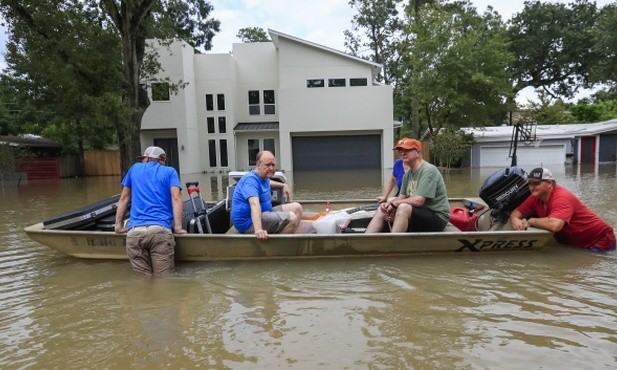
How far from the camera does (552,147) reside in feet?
101

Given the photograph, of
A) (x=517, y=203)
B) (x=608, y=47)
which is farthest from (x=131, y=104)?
(x=608, y=47)

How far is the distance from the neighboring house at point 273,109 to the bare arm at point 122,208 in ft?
65.7

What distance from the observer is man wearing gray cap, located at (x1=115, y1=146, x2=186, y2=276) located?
188 inches

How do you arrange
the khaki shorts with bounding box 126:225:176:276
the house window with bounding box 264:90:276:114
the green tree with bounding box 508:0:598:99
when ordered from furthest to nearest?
the green tree with bounding box 508:0:598:99, the house window with bounding box 264:90:276:114, the khaki shorts with bounding box 126:225:176:276

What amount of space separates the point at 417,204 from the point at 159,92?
21189mm

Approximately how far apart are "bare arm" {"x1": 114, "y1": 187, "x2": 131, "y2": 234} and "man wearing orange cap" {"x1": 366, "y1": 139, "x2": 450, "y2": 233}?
282 cm

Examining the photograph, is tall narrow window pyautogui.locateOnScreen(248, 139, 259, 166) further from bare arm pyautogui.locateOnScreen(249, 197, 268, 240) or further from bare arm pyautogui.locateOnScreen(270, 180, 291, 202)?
bare arm pyautogui.locateOnScreen(249, 197, 268, 240)

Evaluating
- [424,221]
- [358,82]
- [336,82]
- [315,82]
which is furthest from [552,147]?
[424,221]

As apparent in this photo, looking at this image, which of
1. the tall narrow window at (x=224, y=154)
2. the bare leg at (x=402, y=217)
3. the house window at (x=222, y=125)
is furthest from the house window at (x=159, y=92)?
the bare leg at (x=402, y=217)

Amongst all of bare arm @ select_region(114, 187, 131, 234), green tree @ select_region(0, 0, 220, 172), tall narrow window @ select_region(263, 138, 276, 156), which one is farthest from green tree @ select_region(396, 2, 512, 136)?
bare arm @ select_region(114, 187, 131, 234)

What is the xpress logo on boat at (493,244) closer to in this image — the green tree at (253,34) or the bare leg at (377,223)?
the bare leg at (377,223)

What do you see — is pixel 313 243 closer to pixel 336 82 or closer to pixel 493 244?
pixel 493 244

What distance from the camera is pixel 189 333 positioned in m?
3.52

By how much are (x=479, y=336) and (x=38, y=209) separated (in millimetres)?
11387
